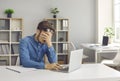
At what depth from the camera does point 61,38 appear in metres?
5.85

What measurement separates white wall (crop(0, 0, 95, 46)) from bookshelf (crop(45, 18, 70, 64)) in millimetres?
222

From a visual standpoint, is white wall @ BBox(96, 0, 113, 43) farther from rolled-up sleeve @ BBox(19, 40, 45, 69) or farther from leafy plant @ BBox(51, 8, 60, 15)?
rolled-up sleeve @ BBox(19, 40, 45, 69)

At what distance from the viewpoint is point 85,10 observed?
6086 millimetres

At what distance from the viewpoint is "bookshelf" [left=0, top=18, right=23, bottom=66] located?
5562mm

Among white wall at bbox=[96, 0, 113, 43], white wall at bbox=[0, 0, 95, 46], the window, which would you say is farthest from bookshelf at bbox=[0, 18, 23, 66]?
the window

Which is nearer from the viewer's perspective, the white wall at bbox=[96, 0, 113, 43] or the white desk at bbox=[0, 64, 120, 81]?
the white desk at bbox=[0, 64, 120, 81]

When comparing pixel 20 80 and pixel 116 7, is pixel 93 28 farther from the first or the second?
pixel 20 80

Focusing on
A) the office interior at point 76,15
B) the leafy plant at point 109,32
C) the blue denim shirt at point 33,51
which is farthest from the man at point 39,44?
the office interior at point 76,15

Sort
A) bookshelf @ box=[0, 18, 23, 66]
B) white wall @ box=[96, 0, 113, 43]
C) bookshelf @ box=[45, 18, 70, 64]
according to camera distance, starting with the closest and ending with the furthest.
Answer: bookshelf @ box=[0, 18, 23, 66] → bookshelf @ box=[45, 18, 70, 64] → white wall @ box=[96, 0, 113, 43]

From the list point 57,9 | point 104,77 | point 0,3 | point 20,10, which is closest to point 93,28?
point 57,9

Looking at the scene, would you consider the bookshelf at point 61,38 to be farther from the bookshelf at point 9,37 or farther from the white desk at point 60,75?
the white desk at point 60,75

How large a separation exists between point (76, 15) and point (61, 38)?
2.44 ft

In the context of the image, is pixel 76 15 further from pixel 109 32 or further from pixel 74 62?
pixel 74 62

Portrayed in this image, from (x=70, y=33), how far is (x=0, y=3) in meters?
1.89
